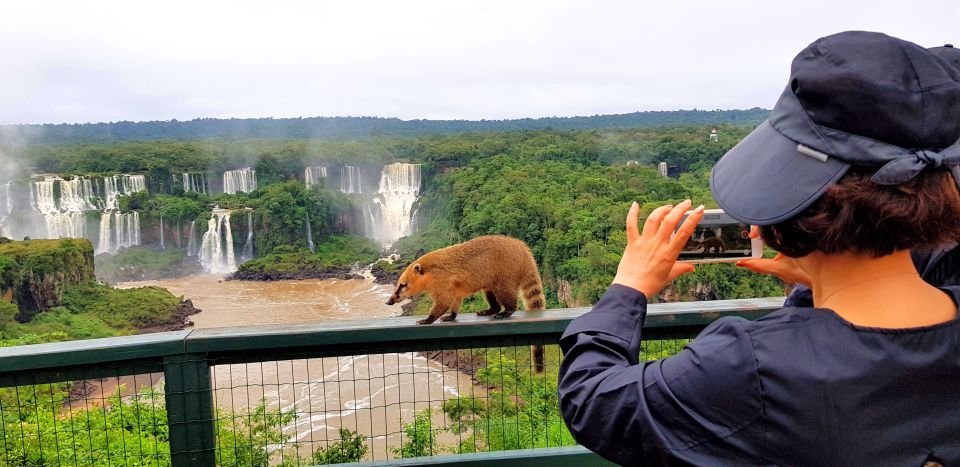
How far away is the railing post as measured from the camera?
5.70 ft

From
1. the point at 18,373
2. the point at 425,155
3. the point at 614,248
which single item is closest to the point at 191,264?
the point at 425,155

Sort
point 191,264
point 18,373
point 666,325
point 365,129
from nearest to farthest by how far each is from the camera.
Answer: point 18,373 → point 666,325 → point 191,264 → point 365,129

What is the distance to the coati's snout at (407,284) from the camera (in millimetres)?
3576

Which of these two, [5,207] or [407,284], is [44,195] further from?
[407,284]

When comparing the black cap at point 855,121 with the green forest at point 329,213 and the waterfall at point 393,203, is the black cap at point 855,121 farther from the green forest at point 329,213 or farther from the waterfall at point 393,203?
the waterfall at point 393,203

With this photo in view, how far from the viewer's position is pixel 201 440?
1.78 meters

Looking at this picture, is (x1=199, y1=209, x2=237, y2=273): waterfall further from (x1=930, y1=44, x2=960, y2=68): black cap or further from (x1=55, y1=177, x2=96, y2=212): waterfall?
(x1=930, y1=44, x2=960, y2=68): black cap

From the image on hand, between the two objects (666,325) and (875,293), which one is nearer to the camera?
(875,293)

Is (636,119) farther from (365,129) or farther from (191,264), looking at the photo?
(191,264)

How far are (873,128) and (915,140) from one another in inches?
1.7

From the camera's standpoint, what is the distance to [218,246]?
23188 millimetres

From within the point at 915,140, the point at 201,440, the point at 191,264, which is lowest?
the point at 191,264

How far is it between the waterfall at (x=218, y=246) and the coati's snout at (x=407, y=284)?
19.6 meters

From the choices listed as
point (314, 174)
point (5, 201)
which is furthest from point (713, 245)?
point (314, 174)
